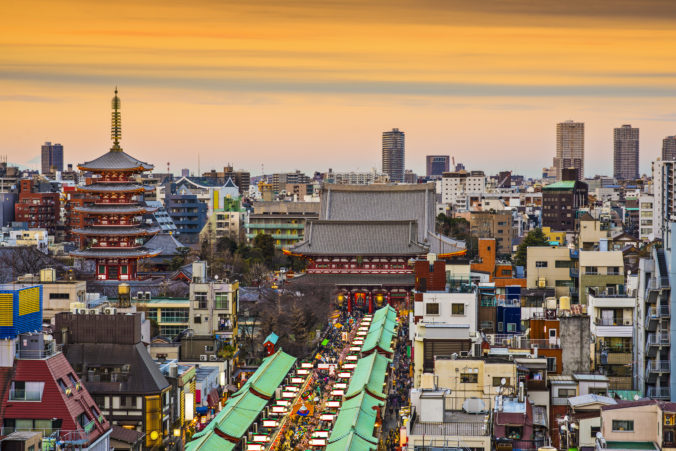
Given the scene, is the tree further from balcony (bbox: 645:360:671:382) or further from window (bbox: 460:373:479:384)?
window (bbox: 460:373:479:384)

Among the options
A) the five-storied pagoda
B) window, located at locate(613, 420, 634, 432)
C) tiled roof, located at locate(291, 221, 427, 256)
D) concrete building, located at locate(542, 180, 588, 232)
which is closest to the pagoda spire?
the five-storied pagoda

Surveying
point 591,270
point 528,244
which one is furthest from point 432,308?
point 528,244

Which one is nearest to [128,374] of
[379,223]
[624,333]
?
[624,333]

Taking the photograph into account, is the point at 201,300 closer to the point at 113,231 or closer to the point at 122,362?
the point at 122,362

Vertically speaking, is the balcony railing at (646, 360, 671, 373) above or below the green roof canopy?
above

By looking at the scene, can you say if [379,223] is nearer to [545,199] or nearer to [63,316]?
[63,316]
